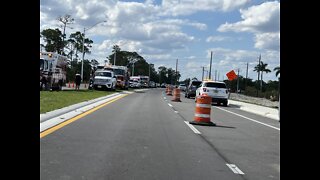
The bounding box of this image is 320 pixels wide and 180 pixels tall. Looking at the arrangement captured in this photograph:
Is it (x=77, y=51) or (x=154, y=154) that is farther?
(x=77, y=51)

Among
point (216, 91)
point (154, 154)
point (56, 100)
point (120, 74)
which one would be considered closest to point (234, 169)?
point (154, 154)

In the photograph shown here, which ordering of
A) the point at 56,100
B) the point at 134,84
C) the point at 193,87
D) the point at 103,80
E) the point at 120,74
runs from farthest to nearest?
the point at 134,84 → the point at 120,74 → the point at 103,80 → the point at 193,87 → the point at 56,100

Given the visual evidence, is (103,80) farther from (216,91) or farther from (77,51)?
(77,51)

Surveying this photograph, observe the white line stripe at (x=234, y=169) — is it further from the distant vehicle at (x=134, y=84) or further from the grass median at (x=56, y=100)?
the distant vehicle at (x=134, y=84)

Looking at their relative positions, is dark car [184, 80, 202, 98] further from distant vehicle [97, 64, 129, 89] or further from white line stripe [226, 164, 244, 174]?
white line stripe [226, 164, 244, 174]

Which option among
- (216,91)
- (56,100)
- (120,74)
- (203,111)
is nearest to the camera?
(203,111)

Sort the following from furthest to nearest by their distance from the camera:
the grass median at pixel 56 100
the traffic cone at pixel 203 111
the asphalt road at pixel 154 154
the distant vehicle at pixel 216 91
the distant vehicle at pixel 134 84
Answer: the distant vehicle at pixel 134 84, the distant vehicle at pixel 216 91, the grass median at pixel 56 100, the traffic cone at pixel 203 111, the asphalt road at pixel 154 154

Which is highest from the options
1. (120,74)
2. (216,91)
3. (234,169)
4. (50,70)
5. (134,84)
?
(120,74)

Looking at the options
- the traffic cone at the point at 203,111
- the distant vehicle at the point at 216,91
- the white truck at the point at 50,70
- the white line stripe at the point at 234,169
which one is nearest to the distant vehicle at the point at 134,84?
the white truck at the point at 50,70

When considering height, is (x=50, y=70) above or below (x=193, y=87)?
above

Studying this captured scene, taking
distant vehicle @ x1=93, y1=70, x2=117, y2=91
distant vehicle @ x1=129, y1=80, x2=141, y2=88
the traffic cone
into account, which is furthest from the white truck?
distant vehicle @ x1=129, y1=80, x2=141, y2=88
